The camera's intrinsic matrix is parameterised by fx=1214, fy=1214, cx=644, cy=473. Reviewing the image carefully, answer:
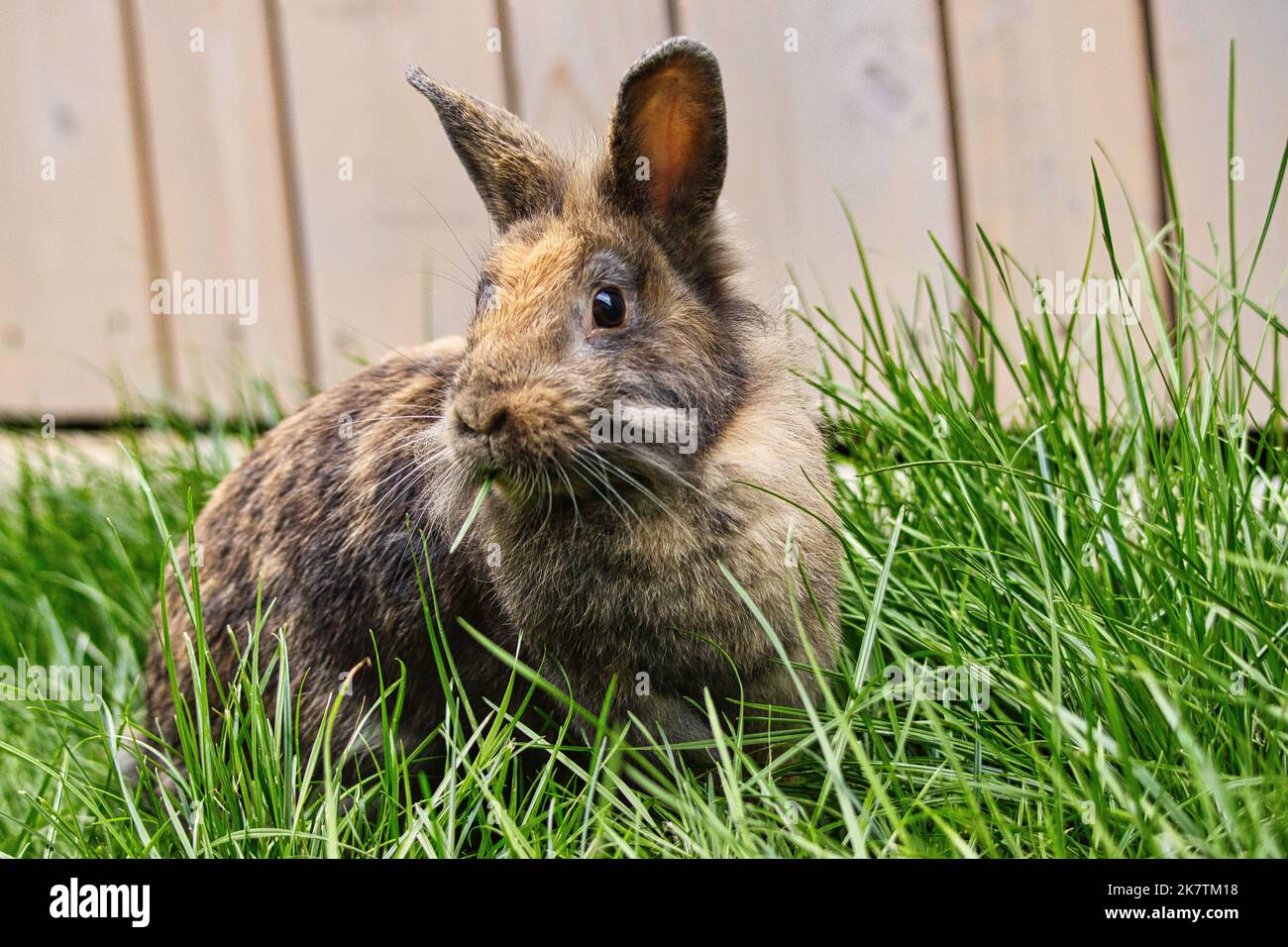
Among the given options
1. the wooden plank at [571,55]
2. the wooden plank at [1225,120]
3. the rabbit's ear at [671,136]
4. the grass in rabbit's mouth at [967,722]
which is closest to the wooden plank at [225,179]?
the wooden plank at [571,55]

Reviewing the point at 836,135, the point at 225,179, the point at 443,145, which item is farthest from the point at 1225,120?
the point at 225,179

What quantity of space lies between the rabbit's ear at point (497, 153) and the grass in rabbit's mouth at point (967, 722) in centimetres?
51

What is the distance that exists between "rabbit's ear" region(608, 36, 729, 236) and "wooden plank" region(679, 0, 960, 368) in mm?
1023

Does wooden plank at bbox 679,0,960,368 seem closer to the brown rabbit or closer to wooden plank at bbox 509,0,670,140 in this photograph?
wooden plank at bbox 509,0,670,140

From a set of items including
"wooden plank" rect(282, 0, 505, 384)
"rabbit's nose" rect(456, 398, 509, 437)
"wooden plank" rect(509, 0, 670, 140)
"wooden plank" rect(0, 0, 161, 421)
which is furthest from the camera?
"wooden plank" rect(0, 0, 161, 421)

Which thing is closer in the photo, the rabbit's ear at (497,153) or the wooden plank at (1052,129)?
the rabbit's ear at (497,153)

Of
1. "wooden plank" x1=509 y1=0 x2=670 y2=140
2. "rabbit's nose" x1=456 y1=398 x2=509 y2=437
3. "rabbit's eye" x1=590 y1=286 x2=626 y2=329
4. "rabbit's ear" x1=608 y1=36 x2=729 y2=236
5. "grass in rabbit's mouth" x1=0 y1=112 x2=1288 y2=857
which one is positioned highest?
"wooden plank" x1=509 y1=0 x2=670 y2=140

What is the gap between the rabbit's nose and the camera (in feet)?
5.03

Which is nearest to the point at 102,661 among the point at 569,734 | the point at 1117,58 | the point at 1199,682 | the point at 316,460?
the point at 316,460

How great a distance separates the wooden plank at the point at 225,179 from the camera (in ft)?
10.3

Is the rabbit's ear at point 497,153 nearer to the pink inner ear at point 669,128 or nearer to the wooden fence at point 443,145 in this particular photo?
the pink inner ear at point 669,128

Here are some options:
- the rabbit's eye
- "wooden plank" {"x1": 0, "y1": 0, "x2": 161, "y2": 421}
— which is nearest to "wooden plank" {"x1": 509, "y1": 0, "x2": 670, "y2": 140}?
"wooden plank" {"x1": 0, "y1": 0, "x2": 161, "y2": 421}
